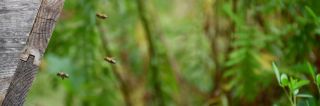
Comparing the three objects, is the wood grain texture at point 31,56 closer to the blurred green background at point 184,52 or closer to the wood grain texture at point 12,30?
the wood grain texture at point 12,30

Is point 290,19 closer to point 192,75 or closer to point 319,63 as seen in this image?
point 319,63

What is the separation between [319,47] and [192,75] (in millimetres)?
613

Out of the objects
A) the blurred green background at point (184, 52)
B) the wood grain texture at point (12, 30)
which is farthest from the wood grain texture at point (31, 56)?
the blurred green background at point (184, 52)

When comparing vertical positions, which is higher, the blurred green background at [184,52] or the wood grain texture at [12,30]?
the wood grain texture at [12,30]

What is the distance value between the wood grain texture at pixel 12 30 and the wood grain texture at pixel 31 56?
0.01 metres

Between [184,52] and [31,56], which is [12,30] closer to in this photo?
[31,56]

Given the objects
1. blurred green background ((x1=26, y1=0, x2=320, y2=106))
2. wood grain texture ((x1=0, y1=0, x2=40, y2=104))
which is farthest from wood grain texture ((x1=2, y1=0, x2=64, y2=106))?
blurred green background ((x1=26, y1=0, x2=320, y2=106))

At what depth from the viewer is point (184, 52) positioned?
8.18ft

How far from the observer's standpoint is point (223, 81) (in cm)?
222

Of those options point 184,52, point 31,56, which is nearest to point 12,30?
point 31,56

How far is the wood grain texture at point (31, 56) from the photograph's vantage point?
3.20 ft

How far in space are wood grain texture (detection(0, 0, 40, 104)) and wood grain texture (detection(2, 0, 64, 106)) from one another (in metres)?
0.01

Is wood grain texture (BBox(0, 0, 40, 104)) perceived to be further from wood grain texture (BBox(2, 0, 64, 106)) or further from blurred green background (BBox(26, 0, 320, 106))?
blurred green background (BBox(26, 0, 320, 106))

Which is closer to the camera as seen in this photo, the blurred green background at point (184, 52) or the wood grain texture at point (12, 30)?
the wood grain texture at point (12, 30)
